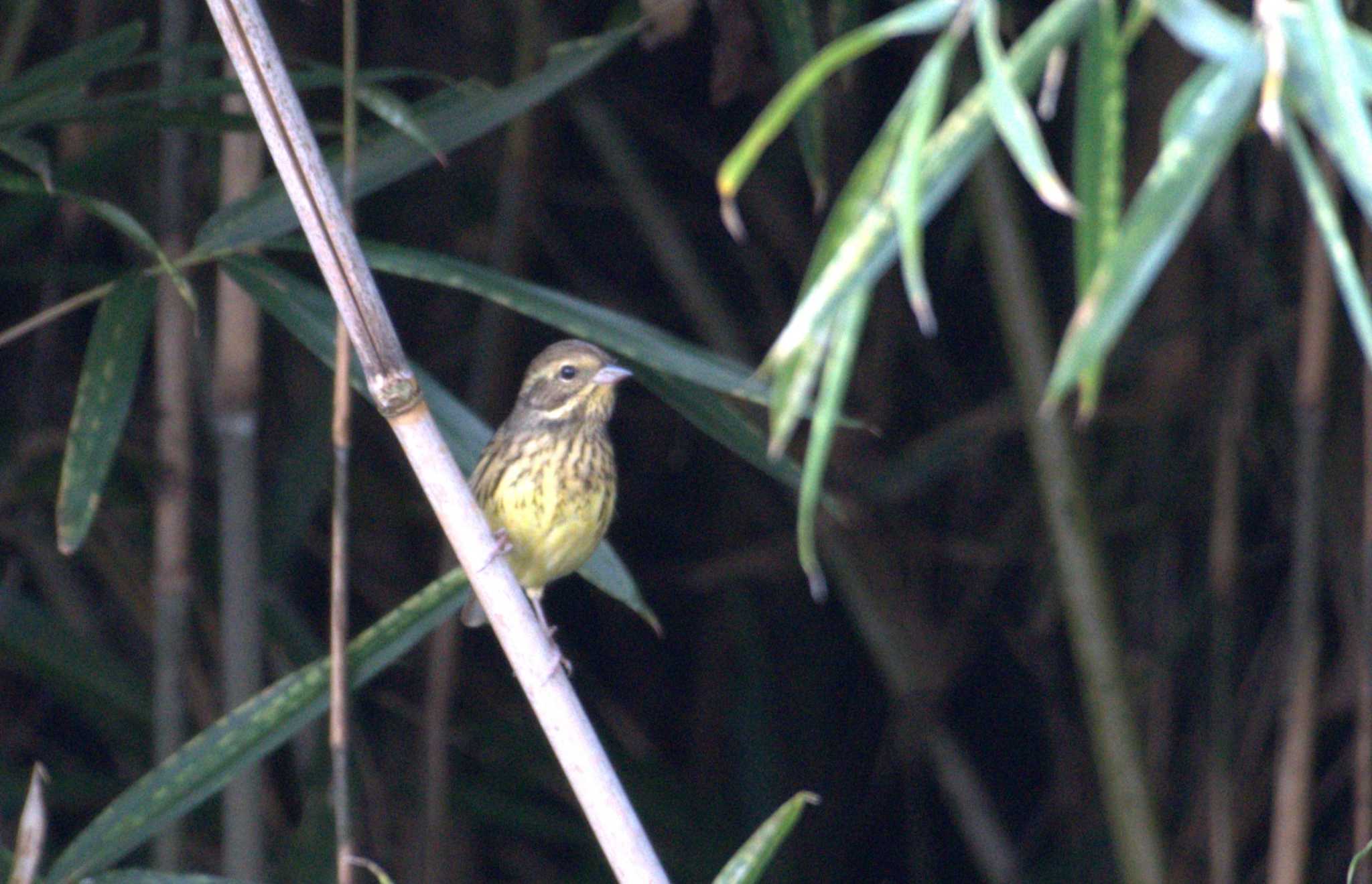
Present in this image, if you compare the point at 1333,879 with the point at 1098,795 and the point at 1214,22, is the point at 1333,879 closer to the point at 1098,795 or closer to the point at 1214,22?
the point at 1098,795

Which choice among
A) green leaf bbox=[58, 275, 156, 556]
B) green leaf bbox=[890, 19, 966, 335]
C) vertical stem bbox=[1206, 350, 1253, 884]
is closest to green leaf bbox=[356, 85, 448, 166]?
green leaf bbox=[58, 275, 156, 556]

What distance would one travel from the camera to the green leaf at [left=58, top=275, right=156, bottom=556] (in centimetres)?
259

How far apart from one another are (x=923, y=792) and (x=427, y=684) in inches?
54.6

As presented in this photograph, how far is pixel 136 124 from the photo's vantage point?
9.25 feet

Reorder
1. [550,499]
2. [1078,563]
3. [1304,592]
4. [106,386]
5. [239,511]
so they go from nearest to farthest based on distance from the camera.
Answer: [106,386], [239,511], [550,499], [1078,563], [1304,592]

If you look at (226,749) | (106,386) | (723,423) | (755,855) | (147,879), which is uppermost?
(106,386)

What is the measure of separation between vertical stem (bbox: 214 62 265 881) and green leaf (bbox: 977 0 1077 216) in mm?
1687

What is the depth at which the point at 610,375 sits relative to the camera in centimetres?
316

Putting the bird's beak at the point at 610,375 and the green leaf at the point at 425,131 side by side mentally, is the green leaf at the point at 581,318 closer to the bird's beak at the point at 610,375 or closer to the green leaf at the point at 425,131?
the green leaf at the point at 425,131

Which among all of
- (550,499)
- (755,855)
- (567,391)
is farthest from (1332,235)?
(567,391)

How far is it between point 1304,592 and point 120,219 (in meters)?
2.17

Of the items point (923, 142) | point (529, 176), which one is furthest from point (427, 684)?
point (923, 142)

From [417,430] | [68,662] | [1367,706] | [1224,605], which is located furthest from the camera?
[1224,605]

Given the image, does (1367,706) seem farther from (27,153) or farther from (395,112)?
(27,153)
